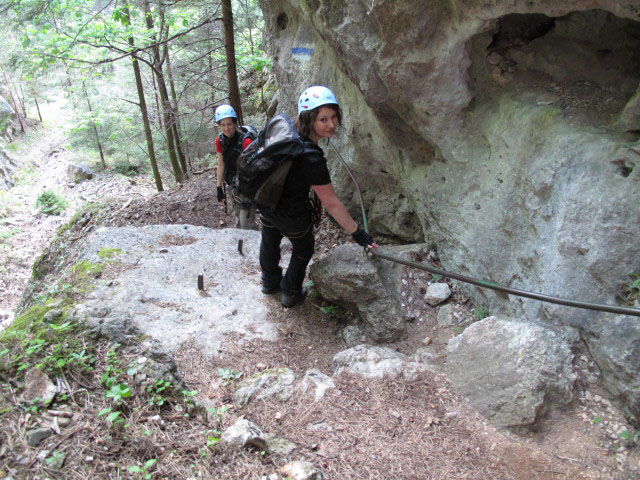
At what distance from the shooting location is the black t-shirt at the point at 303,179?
150 inches

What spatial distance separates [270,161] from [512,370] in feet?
8.77

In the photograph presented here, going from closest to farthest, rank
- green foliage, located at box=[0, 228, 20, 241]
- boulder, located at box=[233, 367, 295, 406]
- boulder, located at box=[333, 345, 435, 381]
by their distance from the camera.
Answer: boulder, located at box=[233, 367, 295, 406]
boulder, located at box=[333, 345, 435, 381]
green foliage, located at box=[0, 228, 20, 241]

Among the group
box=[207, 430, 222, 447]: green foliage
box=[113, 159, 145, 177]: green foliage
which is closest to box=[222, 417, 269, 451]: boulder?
box=[207, 430, 222, 447]: green foliage

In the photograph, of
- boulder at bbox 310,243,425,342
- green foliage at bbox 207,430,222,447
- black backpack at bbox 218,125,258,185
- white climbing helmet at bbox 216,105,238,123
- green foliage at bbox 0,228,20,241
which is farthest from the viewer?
green foliage at bbox 0,228,20,241

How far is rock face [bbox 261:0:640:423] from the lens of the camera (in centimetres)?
294

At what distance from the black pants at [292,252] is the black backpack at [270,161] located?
0.45m

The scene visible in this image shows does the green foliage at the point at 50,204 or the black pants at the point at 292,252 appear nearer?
the black pants at the point at 292,252

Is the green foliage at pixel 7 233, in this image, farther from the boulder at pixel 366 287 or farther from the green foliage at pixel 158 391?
the green foliage at pixel 158 391

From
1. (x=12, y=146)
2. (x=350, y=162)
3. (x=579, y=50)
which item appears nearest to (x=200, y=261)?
(x=350, y=162)

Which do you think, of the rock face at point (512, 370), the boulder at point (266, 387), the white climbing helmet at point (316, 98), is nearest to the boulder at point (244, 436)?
the boulder at point (266, 387)

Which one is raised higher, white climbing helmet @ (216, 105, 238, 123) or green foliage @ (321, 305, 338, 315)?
white climbing helmet @ (216, 105, 238, 123)

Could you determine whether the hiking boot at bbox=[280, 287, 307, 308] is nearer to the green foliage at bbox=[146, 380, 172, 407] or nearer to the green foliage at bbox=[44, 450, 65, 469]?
the green foliage at bbox=[146, 380, 172, 407]

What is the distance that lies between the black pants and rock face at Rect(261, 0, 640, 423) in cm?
166

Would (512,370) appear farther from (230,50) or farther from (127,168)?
(127,168)
